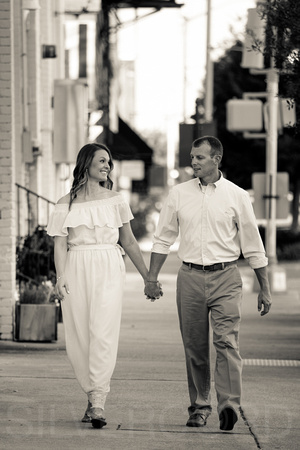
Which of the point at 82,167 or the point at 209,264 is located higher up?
A: the point at 82,167

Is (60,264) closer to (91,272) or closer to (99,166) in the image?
(91,272)

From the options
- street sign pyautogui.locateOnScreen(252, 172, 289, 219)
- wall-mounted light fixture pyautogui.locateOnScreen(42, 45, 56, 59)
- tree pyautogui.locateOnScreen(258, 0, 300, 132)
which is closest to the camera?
tree pyautogui.locateOnScreen(258, 0, 300, 132)

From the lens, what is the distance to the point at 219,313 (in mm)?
7273

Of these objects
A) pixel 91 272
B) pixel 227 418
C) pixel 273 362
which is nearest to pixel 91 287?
pixel 91 272

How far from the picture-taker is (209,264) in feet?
24.0

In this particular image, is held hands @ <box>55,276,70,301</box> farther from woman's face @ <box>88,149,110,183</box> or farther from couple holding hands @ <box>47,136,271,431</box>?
woman's face @ <box>88,149,110,183</box>

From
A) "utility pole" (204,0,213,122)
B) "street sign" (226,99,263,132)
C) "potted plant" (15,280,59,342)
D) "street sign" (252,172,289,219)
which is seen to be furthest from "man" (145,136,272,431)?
"utility pole" (204,0,213,122)

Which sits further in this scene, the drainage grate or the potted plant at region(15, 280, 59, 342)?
the potted plant at region(15, 280, 59, 342)

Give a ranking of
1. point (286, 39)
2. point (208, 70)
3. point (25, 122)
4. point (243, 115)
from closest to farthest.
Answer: point (286, 39)
point (25, 122)
point (243, 115)
point (208, 70)

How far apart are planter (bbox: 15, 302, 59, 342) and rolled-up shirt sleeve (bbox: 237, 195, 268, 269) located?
15.0ft

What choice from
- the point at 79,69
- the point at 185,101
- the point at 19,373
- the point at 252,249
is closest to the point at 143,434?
the point at 252,249

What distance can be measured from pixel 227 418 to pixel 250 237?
3.91 ft

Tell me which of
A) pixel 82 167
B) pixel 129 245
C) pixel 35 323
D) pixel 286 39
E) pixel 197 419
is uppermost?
pixel 286 39

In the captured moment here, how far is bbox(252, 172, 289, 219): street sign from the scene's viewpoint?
20.3 meters
